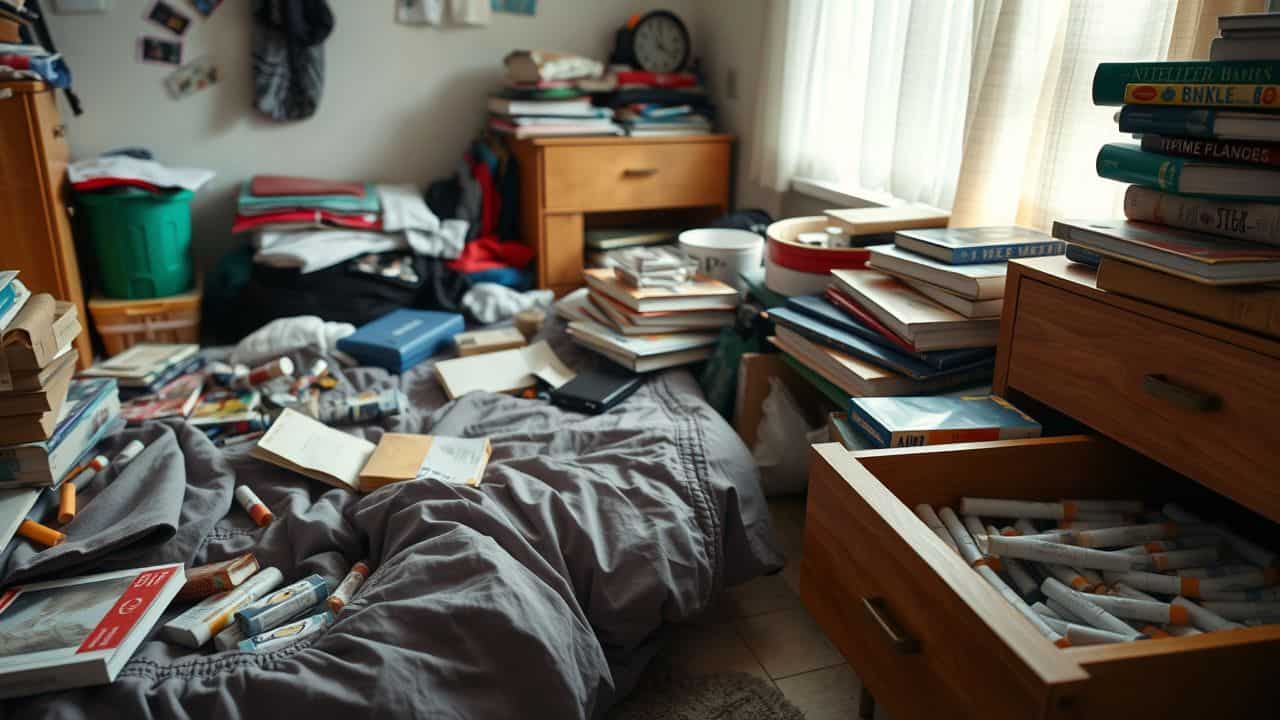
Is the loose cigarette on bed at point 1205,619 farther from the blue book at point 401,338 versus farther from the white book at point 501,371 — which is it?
the blue book at point 401,338

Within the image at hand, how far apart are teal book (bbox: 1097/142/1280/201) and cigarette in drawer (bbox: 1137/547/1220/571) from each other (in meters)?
0.41

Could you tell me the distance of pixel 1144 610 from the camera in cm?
93

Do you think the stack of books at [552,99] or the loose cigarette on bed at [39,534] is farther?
the stack of books at [552,99]

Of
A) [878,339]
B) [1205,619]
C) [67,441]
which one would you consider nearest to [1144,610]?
→ [1205,619]

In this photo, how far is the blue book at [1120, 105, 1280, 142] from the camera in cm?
92

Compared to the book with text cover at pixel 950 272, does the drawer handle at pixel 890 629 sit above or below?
below

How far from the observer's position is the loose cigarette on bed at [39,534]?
50.2 inches

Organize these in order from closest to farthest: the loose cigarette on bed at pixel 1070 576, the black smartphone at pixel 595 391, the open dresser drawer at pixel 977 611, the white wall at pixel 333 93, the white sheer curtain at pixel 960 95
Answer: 1. the open dresser drawer at pixel 977 611
2. the loose cigarette on bed at pixel 1070 576
3. the white sheer curtain at pixel 960 95
4. the black smartphone at pixel 595 391
5. the white wall at pixel 333 93

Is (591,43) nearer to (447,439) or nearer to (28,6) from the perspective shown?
(28,6)

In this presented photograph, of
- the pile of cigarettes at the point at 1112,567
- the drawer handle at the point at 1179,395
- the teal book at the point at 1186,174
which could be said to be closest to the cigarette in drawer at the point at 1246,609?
the pile of cigarettes at the point at 1112,567

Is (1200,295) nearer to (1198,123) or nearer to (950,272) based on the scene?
(1198,123)

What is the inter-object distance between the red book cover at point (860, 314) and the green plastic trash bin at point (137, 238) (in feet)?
6.34

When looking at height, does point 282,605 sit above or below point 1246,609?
below

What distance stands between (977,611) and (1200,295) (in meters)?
0.46
